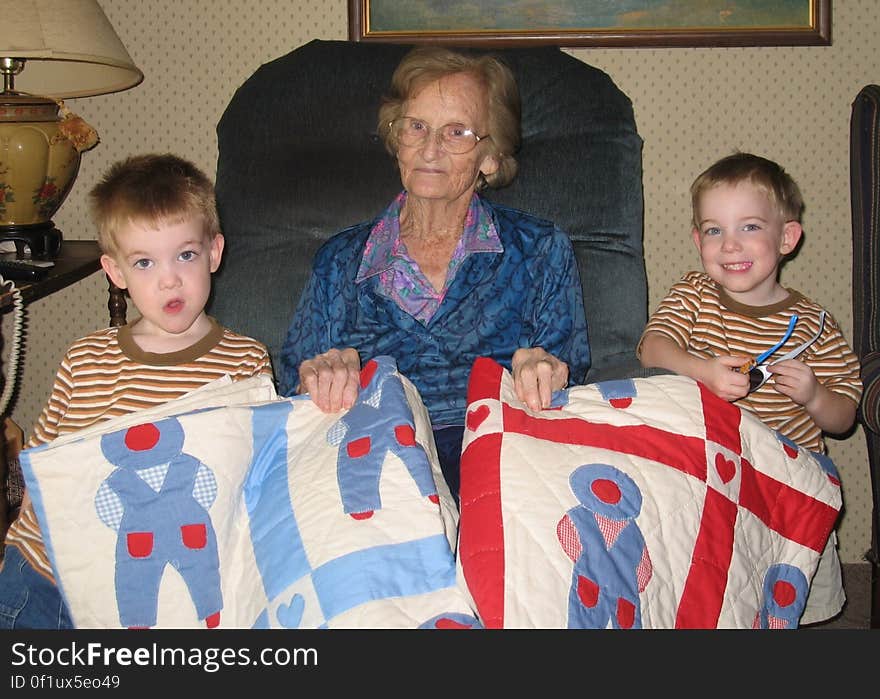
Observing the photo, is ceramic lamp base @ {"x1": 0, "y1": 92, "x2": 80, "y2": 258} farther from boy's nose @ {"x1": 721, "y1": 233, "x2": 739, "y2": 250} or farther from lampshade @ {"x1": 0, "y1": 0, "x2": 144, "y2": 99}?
boy's nose @ {"x1": 721, "y1": 233, "x2": 739, "y2": 250}

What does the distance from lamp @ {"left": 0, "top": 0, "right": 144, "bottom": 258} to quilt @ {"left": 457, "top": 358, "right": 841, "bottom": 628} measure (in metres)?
1.20

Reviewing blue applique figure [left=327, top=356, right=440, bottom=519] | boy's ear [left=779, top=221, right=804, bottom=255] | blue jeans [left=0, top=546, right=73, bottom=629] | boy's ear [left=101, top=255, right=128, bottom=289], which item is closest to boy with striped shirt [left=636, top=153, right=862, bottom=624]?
boy's ear [left=779, top=221, right=804, bottom=255]

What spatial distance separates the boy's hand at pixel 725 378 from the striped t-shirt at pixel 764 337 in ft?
0.44

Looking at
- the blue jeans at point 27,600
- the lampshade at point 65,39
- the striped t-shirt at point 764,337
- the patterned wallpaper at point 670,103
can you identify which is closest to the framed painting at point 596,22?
the patterned wallpaper at point 670,103

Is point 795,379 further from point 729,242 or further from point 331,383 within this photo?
point 331,383

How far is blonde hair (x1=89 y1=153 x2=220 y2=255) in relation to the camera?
4.65 ft

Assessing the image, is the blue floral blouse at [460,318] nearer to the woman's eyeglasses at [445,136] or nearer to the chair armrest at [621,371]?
the chair armrest at [621,371]

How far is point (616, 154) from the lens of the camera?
6.27ft

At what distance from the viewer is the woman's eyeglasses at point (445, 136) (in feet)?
5.48

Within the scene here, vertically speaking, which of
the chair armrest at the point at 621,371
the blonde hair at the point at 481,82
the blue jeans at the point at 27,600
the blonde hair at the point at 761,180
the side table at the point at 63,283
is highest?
the blonde hair at the point at 481,82

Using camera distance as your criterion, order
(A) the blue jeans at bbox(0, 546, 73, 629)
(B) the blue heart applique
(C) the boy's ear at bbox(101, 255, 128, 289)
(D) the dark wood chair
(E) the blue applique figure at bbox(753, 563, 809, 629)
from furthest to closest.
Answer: (D) the dark wood chair, (C) the boy's ear at bbox(101, 255, 128, 289), (E) the blue applique figure at bbox(753, 563, 809, 629), (A) the blue jeans at bbox(0, 546, 73, 629), (B) the blue heart applique

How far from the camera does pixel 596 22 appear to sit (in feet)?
7.45

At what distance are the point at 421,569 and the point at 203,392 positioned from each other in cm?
45

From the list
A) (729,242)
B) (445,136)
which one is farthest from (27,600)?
(729,242)
